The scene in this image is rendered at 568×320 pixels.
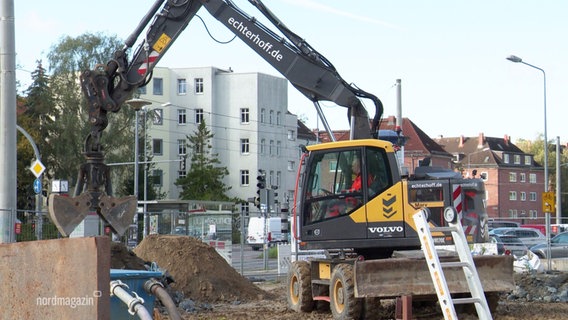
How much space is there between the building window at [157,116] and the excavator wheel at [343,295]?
59368 mm

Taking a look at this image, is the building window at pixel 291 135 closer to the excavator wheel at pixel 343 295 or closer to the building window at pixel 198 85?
the building window at pixel 198 85

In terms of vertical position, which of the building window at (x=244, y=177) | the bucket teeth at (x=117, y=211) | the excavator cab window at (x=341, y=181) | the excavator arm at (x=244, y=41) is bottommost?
the bucket teeth at (x=117, y=211)

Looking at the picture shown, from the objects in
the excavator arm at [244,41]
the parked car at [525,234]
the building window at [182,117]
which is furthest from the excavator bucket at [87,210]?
the building window at [182,117]

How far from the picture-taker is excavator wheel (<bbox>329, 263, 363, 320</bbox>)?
49.3 ft

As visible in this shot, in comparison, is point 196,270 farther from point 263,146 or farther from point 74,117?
point 263,146

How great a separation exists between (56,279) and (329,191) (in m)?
9.03

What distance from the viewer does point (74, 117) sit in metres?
71.5

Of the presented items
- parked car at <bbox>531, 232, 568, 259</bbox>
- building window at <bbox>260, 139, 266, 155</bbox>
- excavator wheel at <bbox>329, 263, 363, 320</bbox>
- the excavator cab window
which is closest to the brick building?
building window at <bbox>260, 139, 266, 155</bbox>

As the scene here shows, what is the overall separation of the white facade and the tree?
3.19 meters

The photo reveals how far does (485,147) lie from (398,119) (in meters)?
97.9

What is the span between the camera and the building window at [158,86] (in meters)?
87.4

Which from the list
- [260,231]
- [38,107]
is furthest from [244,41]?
[38,107]

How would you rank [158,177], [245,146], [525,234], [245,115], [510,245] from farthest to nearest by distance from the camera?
[245,146] < [245,115] < [158,177] < [525,234] < [510,245]

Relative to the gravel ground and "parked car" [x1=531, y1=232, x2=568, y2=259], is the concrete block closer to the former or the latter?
the gravel ground
